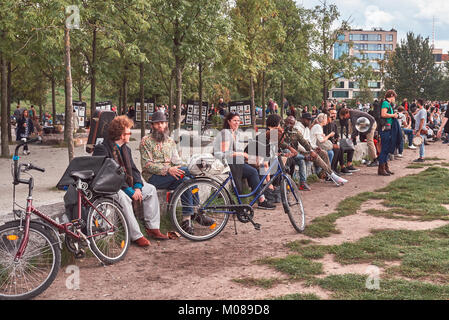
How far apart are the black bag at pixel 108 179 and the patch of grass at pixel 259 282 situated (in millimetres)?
1723

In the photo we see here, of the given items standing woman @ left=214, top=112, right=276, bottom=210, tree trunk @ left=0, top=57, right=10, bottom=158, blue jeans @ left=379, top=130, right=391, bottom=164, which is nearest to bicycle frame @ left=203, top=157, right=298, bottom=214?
standing woman @ left=214, top=112, right=276, bottom=210

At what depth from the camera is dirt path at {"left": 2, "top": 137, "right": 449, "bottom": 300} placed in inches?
178

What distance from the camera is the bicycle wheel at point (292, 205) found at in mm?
6719

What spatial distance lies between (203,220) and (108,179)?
1519 mm

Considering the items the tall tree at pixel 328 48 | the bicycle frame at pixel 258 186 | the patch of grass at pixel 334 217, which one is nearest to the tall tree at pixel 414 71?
the tall tree at pixel 328 48

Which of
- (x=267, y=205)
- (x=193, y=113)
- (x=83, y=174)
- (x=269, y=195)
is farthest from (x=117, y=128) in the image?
(x=193, y=113)

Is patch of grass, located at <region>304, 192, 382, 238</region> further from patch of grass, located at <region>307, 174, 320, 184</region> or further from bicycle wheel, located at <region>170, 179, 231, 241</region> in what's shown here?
patch of grass, located at <region>307, 174, 320, 184</region>

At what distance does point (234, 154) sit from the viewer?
289 inches

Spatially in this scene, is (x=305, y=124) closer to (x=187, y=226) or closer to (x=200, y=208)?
(x=200, y=208)

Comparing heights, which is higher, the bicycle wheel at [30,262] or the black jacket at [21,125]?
the black jacket at [21,125]

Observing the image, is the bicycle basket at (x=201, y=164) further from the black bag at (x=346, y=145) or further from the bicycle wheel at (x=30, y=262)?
the black bag at (x=346, y=145)

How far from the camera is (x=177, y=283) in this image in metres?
4.81

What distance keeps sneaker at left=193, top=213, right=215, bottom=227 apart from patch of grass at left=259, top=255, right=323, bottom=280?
1237 millimetres

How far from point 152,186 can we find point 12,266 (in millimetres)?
2190
